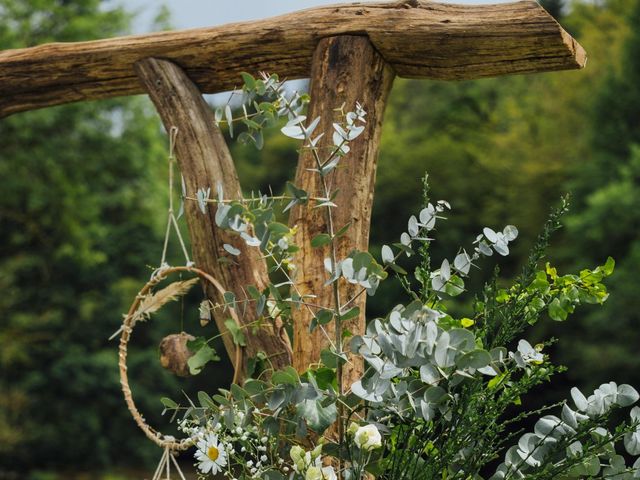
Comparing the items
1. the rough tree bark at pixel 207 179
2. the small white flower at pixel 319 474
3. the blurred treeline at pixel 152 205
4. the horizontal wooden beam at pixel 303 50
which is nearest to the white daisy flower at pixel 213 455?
the small white flower at pixel 319 474

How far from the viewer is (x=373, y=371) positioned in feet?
5.35

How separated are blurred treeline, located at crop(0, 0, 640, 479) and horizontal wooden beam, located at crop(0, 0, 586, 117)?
8300 millimetres

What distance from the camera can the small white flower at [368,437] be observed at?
160 cm

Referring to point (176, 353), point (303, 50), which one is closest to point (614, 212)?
point (303, 50)

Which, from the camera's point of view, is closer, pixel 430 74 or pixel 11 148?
pixel 430 74

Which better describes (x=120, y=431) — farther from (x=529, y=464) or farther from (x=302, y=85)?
(x=529, y=464)

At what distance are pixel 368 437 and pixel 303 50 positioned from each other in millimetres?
1044

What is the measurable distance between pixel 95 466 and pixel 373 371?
14154 mm

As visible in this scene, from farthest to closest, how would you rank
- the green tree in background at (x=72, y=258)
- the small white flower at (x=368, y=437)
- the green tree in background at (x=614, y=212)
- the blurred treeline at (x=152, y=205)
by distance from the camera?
1. the green tree in background at (x=72, y=258)
2. the blurred treeline at (x=152, y=205)
3. the green tree in background at (x=614, y=212)
4. the small white flower at (x=368, y=437)

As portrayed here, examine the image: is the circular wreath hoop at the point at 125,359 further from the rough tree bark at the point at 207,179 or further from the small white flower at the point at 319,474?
the small white flower at the point at 319,474

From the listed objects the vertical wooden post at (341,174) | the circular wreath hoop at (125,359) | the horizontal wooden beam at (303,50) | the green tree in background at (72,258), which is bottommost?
the green tree in background at (72,258)

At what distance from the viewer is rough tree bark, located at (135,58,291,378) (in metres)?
2.14

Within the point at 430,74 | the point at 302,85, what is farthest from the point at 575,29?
the point at 430,74

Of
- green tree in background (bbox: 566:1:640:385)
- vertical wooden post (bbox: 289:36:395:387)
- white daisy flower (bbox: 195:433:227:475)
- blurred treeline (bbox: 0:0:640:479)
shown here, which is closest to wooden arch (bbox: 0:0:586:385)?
vertical wooden post (bbox: 289:36:395:387)
